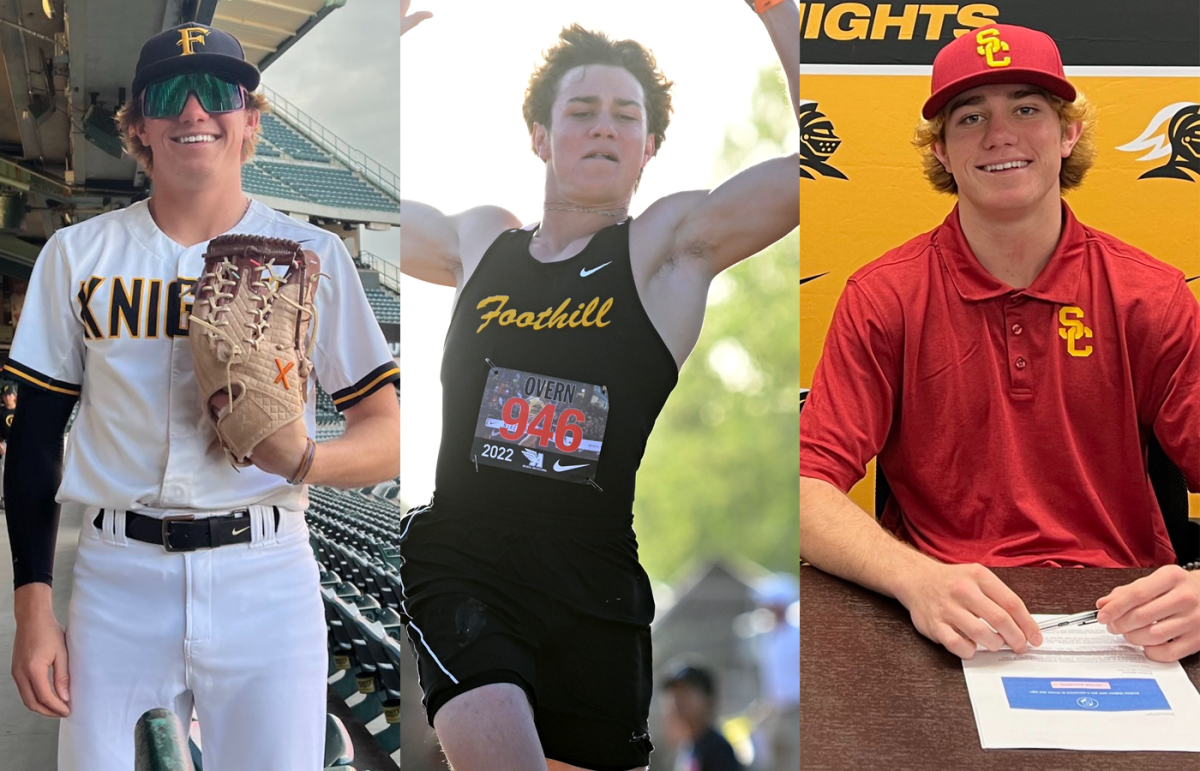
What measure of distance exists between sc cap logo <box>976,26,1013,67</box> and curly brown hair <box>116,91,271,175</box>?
1538 millimetres

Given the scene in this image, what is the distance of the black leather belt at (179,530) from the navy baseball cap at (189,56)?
2.36ft

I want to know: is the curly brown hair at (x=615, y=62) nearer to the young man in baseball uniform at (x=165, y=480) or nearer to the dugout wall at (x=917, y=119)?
the young man in baseball uniform at (x=165, y=480)

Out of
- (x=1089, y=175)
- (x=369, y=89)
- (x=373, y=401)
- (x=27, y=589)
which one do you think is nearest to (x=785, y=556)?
(x=373, y=401)

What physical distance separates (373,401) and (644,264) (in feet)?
1.75

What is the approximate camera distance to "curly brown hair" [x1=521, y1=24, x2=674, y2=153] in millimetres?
1465

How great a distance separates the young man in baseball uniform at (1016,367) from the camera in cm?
207

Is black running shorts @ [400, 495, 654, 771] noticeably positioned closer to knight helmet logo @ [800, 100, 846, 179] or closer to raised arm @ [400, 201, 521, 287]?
raised arm @ [400, 201, 521, 287]

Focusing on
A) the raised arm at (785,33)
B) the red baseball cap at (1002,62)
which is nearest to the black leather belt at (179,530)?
the raised arm at (785,33)

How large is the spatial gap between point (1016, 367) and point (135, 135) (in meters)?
1.84

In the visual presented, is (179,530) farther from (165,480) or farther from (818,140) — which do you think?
(818,140)

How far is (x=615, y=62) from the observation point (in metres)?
1.47

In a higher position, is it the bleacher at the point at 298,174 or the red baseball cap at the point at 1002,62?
the red baseball cap at the point at 1002,62

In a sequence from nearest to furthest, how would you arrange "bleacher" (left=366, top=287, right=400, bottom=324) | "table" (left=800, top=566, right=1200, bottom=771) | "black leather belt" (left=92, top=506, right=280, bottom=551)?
1. "table" (left=800, top=566, right=1200, bottom=771)
2. "black leather belt" (left=92, top=506, right=280, bottom=551)
3. "bleacher" (left=366, top=287, right=400, bottom=324)

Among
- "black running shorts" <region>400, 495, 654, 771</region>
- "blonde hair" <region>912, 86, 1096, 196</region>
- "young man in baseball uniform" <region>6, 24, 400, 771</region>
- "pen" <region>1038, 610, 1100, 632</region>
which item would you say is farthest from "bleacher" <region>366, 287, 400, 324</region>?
"blonde hair" <region>912, 86, 1096, 196</region>
